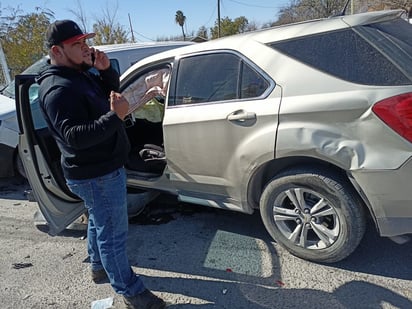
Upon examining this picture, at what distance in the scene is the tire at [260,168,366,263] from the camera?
244 cm

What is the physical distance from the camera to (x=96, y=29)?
17.5m

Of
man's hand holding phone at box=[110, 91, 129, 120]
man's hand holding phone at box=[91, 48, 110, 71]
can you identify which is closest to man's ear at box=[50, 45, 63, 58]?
man's hand holding phone at box=[91, 48, 110, 71]

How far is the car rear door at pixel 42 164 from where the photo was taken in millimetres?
2684

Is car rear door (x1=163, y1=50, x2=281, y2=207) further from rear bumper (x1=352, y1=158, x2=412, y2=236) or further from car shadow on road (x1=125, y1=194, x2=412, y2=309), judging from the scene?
rear bumper (x1=352, y1=158, x2=412, y2=236)

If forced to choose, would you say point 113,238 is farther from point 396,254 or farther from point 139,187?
point 396,254

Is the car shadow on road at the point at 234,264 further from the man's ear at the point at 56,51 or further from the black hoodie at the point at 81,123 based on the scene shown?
the man's ear at the point at 56,51

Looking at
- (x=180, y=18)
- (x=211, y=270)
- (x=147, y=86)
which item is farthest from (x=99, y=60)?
(x=180, y=18)

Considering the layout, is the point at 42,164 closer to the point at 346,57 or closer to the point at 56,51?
the point at 56,51

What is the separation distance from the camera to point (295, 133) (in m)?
2.42

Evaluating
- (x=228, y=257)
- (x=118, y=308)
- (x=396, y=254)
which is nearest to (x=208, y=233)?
(x=228, y=257)

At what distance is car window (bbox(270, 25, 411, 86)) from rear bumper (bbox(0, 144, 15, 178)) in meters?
3.89

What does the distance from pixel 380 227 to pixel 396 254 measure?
585 mm

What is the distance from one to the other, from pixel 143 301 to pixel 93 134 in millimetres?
1169

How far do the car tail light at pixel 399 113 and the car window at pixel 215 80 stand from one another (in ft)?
2.63
